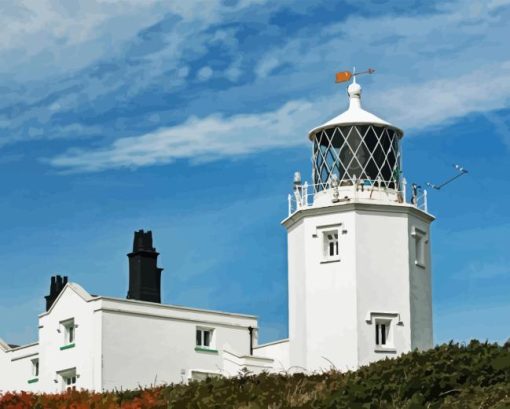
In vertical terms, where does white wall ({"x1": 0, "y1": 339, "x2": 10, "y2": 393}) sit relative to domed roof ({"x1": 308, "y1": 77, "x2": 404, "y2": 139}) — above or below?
below

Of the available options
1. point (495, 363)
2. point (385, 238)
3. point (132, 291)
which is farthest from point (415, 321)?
point (495, 363)

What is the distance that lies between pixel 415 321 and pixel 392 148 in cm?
628

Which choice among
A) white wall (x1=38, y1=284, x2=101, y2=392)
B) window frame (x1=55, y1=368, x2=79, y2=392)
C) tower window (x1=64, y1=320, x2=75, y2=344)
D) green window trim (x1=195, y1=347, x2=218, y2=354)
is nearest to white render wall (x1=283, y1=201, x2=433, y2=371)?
white wall (x1=38, y1=284, x2=101, y2=392)

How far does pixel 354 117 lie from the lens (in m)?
46.7

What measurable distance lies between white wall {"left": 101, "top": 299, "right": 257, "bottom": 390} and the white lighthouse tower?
11578 mm

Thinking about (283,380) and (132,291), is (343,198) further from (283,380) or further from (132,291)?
(283,380)

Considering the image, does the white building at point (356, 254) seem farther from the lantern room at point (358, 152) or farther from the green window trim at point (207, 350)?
the green window trim at point (207, 350)

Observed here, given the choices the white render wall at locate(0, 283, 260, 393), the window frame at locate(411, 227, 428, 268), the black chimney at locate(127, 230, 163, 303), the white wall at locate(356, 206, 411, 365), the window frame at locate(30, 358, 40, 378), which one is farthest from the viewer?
the window frame at locate(30, 358, 40, 378)

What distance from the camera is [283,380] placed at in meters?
23.5

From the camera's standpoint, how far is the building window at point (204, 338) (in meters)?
58.9

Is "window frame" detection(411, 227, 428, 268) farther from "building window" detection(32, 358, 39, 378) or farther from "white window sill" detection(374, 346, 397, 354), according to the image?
"building window" detection(32, 358, 39, 378)

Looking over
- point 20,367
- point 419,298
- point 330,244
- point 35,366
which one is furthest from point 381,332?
point 20,367

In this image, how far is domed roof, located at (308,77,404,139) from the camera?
152ft

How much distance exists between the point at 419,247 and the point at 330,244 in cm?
342
